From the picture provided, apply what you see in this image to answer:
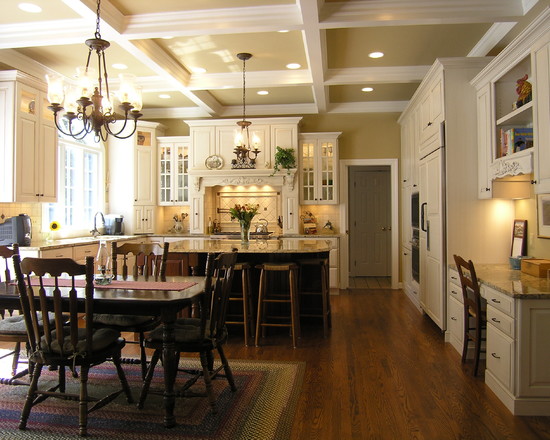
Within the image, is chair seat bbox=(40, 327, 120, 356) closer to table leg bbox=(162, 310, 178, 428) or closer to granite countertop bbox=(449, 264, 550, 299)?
table leg bbox=(162, 310, 178, 428)

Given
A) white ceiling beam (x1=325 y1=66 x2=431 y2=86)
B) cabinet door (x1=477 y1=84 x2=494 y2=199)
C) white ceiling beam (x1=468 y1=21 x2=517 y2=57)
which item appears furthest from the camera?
white ceiling beam (x1=325 y1=66 x2=431 y2=86)

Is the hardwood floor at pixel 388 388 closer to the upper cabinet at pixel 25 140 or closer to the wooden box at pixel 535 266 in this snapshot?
the wooden box at pixel 535 266

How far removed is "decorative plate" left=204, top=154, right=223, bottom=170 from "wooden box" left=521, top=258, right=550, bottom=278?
4.75 metres

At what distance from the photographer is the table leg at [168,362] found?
8.43ft

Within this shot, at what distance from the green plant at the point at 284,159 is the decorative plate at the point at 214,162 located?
0.90 m

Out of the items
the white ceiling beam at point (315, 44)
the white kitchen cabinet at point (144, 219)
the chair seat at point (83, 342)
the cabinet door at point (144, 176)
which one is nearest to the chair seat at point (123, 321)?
the chair seat at point (83, 342)

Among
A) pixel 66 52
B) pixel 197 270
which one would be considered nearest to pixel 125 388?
pixel 197 270

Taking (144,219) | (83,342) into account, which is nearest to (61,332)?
(83,342)

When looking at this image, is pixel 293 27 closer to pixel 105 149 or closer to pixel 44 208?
pixel 44 208

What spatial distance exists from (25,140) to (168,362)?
360 cm

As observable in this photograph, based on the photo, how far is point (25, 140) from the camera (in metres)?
4.94

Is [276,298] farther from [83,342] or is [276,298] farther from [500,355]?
[83,342]

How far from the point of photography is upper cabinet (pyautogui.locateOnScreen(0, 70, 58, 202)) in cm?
478

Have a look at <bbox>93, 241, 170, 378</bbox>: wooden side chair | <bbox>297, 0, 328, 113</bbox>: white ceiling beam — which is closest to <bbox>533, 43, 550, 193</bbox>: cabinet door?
→ <bbox>297, 0, 328, 113</bbox>: white ceiling beam
